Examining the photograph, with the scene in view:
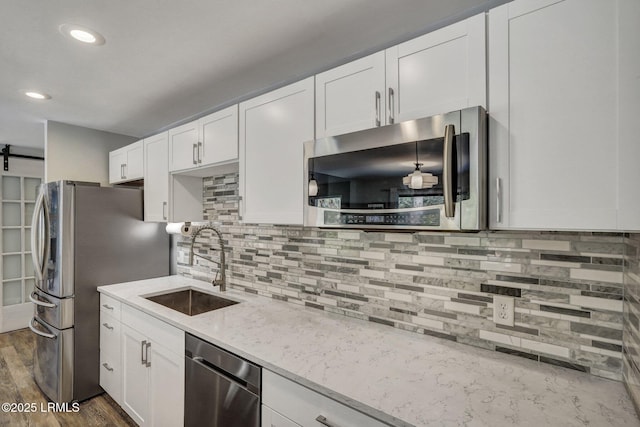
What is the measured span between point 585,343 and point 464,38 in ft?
3.80

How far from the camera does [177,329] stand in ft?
5.64

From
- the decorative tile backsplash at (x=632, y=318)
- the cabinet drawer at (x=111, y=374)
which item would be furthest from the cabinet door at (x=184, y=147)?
the decorative tile backsplash at (x=632, y=318)

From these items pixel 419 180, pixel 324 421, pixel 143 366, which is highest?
pixel 419 180

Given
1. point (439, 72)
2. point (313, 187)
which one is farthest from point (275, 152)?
point (439, 72)

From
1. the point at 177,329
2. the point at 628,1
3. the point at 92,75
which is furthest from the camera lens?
the point at 92,75

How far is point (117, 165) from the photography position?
3059 mm

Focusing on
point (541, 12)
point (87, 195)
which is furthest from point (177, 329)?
point (541, 12)

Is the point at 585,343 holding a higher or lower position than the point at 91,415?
higher

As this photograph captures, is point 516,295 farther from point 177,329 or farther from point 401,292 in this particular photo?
point 177,329

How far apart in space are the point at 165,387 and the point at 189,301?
808 mm

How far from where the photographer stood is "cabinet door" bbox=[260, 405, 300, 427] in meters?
1.19

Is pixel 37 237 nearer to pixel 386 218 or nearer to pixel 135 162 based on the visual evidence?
pixel 135 162

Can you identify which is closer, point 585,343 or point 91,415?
point 585,343

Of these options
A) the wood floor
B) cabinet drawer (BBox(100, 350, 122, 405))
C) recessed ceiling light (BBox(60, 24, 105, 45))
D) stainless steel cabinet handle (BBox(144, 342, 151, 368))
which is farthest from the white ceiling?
the wood floor
